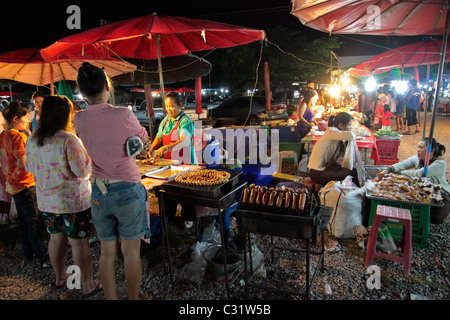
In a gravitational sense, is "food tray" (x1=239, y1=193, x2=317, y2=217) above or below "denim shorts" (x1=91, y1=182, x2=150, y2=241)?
below

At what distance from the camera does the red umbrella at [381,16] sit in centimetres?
364

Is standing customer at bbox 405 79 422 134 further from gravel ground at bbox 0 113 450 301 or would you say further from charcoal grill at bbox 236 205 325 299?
charcoal grill at bbox 236 205 325 299

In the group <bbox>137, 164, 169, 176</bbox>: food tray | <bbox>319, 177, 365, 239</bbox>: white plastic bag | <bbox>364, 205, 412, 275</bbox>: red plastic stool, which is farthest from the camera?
<bbox>319, 177, 365, 239</bbox>: white plastic bag

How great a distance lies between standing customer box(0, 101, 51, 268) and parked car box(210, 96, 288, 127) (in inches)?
Answer: 433

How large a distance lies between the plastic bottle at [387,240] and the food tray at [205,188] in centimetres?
196

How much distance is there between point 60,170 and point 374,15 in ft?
15.3

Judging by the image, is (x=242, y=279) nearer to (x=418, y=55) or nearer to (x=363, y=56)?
(x=418, y=55)

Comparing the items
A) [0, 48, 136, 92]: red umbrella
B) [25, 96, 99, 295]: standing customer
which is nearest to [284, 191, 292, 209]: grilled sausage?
[25, 96, 99, 295]: standing customer

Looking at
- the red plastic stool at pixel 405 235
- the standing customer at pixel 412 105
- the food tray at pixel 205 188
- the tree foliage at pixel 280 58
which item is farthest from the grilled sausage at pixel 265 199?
the tree foliage at pixel 280 58

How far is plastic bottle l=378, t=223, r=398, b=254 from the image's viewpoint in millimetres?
3451

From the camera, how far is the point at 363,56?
31.0 meters

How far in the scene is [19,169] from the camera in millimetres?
3268

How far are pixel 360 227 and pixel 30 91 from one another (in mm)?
28917

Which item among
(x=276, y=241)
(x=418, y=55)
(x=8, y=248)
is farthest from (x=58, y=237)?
(x=418, y=55)
